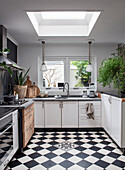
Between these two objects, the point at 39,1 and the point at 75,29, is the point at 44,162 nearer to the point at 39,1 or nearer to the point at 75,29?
the point at 39,1

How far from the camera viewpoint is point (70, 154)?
2.74 meters

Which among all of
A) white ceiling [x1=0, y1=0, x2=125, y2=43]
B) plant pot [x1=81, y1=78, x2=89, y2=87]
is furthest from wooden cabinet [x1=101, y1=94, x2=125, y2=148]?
white ceiling [x1=0, y1=0, x2=125, y2=43]

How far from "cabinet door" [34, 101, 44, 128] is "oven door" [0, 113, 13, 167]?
1768 millimetres

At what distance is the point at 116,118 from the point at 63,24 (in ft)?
7.82

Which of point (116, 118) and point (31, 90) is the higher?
point (31, 90)

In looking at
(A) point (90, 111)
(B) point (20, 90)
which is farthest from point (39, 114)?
(A) point (90, 111)

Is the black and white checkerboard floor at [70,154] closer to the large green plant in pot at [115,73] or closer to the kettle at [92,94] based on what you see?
the kettle at [92,94]

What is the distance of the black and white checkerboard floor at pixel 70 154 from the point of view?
236 cm

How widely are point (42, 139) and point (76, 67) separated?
2.34 metres

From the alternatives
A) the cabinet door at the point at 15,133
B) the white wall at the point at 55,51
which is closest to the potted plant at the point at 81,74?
the white wall at the point at 55,51

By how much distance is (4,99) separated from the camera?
2990mm

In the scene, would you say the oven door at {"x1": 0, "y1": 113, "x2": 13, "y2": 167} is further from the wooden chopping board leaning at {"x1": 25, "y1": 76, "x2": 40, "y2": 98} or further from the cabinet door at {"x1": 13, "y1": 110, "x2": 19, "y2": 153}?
the wooden chopping board leaning at {"x1": 25, "y1": 76, "x2": 40, "y2": 98}

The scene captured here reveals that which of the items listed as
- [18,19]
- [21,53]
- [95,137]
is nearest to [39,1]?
[18,19]

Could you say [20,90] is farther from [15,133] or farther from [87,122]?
[87,122]
